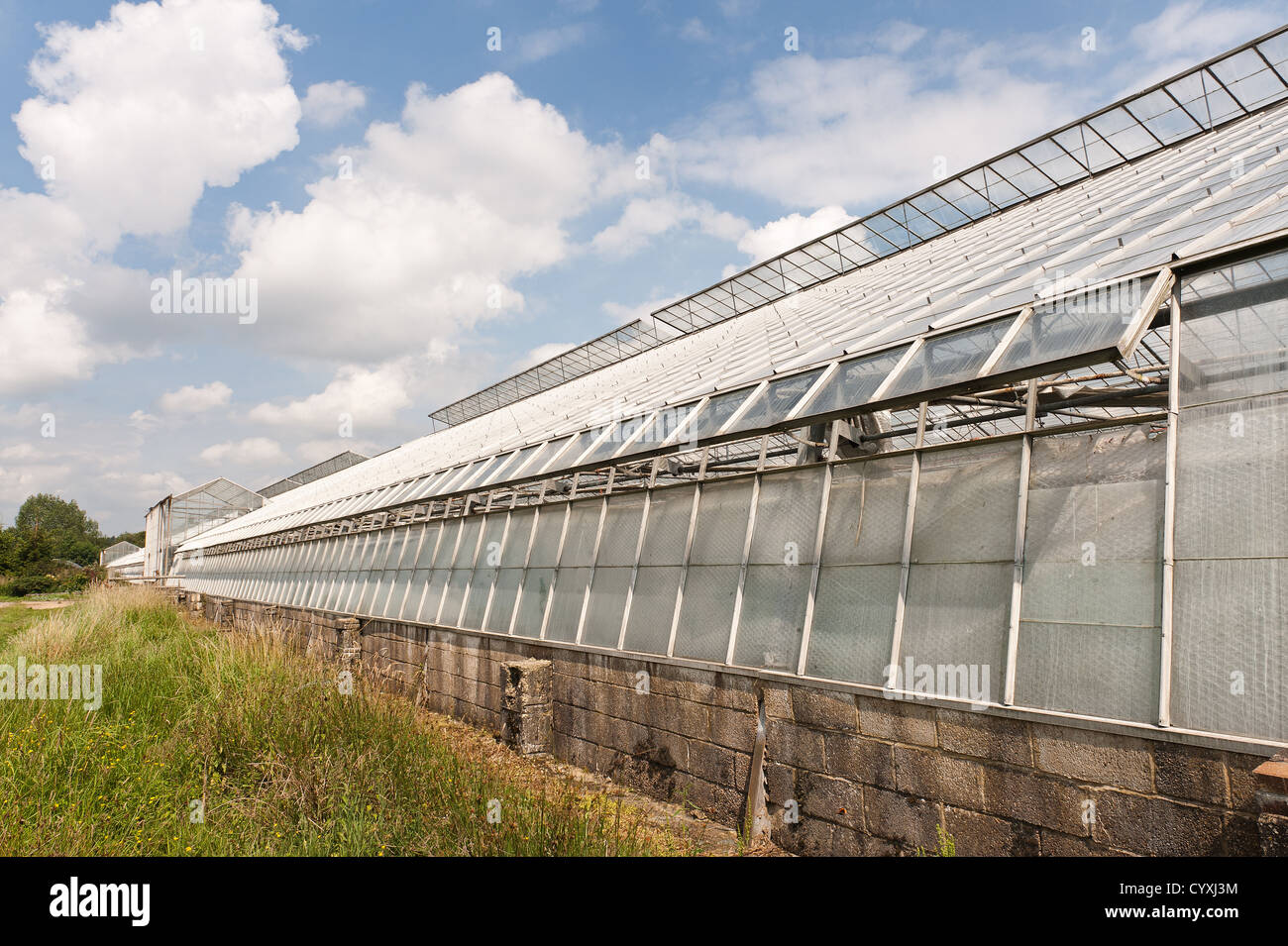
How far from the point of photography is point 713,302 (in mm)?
28000

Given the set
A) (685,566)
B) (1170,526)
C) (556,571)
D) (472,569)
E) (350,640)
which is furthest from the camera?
(350,640)

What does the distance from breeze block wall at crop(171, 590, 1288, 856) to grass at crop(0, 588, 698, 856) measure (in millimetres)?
999

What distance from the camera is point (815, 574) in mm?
7836

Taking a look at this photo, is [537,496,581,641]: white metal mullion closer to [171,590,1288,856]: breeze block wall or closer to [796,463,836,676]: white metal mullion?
[171,590,1288,856]: breeze block wall

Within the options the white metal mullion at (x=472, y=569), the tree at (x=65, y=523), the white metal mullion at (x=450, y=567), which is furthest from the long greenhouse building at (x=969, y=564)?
the tree at (x=65, y=523)

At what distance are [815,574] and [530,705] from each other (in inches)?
199

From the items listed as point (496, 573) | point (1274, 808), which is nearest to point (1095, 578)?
point (1274, 808)

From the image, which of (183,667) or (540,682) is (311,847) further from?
(183,667)

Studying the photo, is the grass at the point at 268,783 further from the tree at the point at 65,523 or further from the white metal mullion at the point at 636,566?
the tree at the point at 65,523

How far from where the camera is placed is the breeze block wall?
15.9 feet

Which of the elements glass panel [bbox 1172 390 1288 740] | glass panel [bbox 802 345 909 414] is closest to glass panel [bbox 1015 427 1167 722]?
glass panel [bbox 1172 390 1288 740]

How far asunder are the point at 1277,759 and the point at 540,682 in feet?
27.7

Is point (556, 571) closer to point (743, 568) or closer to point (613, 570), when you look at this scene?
point (613, 570)

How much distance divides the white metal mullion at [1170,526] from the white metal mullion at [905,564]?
6.69ft
